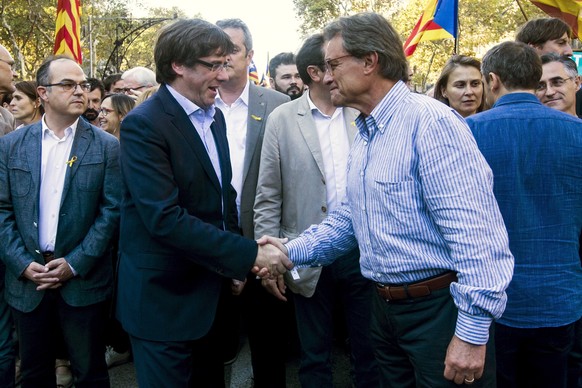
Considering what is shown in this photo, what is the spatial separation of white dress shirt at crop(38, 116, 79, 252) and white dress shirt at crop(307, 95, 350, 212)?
1.55 meters

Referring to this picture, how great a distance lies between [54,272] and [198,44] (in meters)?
1.64

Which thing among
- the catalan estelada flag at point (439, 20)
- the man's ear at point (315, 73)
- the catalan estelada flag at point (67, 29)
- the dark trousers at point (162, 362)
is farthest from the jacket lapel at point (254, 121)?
the catalan estelada flag at point (67, 29)

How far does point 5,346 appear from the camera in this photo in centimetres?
378

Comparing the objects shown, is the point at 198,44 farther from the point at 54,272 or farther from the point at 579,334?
the point at 579,334

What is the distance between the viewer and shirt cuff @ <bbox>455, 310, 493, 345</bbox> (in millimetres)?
2184

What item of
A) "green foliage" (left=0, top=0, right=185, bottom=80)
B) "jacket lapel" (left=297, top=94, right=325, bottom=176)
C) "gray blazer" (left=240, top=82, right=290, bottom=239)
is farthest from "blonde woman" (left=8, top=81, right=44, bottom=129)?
"green foliage" (left=0, top=0, right=185, bottom=80)

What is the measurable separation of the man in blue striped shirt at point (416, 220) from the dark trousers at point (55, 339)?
6.13 ft

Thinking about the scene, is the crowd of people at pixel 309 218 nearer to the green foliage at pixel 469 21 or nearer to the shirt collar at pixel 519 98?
the shirt collar at pixel 519 98

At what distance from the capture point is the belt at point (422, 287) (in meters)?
2.34

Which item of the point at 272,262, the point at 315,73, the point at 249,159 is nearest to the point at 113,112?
the point at 249,159

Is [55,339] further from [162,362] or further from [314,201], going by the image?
[314,201]

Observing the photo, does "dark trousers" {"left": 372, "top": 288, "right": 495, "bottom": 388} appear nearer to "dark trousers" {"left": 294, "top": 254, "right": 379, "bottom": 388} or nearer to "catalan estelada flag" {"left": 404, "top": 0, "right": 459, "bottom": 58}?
"dark trousers" {"left": 294, "top": 254, "right": 379, "bottom": 388}

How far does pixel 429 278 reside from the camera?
2.37 metres

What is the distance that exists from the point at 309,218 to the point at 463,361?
1680 mm
